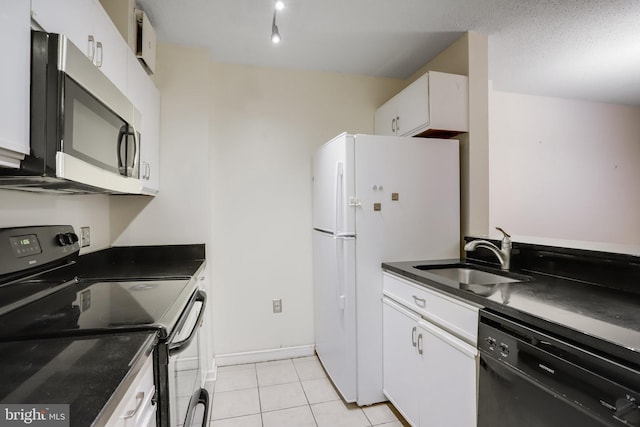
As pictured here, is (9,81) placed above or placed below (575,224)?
above

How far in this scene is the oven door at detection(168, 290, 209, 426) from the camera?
0.98 m

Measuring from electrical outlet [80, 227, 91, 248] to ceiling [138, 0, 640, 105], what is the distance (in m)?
1.36

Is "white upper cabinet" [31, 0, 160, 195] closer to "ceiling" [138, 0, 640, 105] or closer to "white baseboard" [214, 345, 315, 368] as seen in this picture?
"ceiling" [138, 0, 640, 105]

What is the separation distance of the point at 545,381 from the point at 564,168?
3355 mm

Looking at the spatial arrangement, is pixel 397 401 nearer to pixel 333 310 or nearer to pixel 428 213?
pixel 333 310

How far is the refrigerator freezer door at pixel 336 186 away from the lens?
1.92 metres

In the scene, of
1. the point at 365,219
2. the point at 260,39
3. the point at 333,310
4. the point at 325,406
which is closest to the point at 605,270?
the point at 365,219

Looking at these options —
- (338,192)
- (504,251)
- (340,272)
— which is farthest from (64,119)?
(504,251)

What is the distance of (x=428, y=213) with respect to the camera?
2066 millimetres

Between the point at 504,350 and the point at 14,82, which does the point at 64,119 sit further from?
the point at 504,350

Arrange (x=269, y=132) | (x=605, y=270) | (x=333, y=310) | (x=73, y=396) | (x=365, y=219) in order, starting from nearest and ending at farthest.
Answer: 1. (x=73, y=396)
2. (x=605, y=270)
3. (x=365, y=219)
4. (x=333, y=310)
5. (x=269, y=132)

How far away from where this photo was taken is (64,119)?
0.88 meters

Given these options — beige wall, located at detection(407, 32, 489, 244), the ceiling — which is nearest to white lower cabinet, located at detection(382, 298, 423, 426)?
beige wall, located at detection(407, 32, 489, 244)

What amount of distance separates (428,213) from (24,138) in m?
1.97
